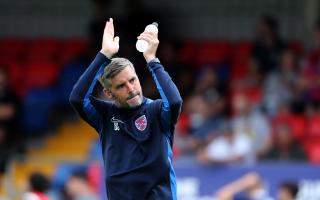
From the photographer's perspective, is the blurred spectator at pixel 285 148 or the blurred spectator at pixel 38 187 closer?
the blurred spectator at pixel 38 187

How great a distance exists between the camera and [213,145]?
13.0 metres

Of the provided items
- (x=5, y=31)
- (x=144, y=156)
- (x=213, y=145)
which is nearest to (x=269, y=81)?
(x=213, y=145)

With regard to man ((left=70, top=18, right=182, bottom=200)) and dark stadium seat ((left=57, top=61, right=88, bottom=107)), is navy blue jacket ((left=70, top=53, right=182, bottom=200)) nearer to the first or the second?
man ((left=70, top=18, right=182, bottom=200))

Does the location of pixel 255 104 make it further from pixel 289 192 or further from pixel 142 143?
pixel 142 143

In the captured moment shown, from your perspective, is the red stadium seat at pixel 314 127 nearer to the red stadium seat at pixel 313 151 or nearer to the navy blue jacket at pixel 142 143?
the red stadium seat at pixel 313 151

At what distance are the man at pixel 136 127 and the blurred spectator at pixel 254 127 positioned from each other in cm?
683

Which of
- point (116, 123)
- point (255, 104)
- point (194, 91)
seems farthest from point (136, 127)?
point (194, 91)

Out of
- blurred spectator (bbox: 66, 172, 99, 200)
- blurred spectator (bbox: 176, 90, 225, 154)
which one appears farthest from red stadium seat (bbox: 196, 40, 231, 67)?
blurred spectator (bbox: 66, 172, 99, 200)

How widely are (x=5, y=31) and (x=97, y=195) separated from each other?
20.1 ft

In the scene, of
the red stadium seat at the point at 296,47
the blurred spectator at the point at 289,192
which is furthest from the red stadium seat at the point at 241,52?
the blurred spectator at the point at 289,192

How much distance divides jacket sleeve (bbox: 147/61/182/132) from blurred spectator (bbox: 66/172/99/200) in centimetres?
620

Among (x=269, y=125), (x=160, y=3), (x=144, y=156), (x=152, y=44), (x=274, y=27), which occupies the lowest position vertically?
(x=144, y=156)

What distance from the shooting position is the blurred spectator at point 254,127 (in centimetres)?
1315

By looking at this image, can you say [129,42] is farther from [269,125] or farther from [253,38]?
[269,125]
